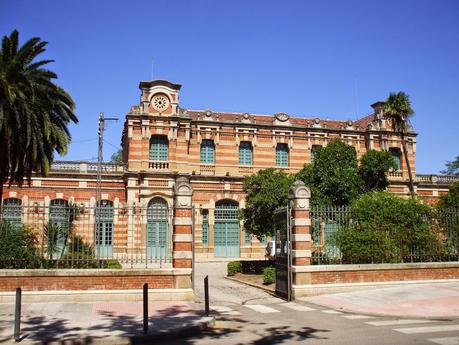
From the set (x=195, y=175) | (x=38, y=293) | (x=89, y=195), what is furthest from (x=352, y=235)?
(x=89, y=195)

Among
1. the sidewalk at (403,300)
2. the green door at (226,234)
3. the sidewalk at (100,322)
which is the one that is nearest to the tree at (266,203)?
the sidewalk at (403,300)

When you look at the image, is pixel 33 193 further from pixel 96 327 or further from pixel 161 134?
pixel 96 327

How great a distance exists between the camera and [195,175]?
3406 cm

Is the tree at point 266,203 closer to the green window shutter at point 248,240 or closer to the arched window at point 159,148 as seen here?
the green window shutter at point 248,240

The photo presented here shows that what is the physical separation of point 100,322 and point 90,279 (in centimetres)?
344

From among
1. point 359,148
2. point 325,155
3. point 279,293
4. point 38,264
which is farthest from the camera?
point 359,148

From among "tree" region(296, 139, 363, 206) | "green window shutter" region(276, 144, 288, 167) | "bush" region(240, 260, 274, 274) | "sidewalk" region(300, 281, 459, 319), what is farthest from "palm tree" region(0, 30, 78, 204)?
"green window shutter" region(276, 144, 288, 167)

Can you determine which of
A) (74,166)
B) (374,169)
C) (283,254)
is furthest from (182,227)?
(74,166)

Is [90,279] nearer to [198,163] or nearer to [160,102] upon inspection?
[198,163]

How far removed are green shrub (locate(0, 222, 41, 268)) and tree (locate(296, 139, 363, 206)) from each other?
1449 cm

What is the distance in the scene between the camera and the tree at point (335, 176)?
25.4 meters

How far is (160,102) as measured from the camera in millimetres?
34031

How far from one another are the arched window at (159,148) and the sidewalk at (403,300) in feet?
69.7

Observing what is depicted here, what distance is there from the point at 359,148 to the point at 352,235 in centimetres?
2281
